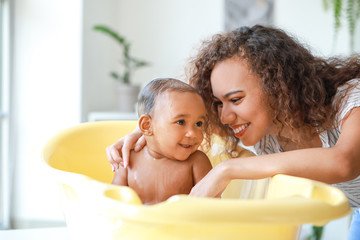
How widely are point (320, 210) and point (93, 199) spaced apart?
0.23 metres

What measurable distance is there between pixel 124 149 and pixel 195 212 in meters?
0.54

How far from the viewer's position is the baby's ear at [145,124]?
0.87 meters

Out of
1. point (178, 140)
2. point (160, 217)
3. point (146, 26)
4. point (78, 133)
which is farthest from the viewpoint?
point (146, 26)

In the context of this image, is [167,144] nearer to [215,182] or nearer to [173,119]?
[173,119]

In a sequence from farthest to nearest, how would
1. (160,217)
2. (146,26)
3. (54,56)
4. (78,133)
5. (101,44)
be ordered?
(146,26)
(101,44)
(54,56)
(78,133)
(160,217)

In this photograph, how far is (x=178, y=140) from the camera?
0.83 m

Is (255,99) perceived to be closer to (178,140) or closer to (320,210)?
(178,140)

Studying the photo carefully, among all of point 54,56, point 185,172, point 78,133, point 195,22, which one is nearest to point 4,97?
point 54,56

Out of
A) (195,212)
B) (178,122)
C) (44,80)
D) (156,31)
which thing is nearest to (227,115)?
(178,122)

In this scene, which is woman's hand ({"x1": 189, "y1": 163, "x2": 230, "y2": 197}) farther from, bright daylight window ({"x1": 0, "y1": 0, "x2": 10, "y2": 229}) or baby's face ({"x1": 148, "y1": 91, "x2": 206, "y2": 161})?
bright daylight window ({"x1": 0, "y1": 0, "x2": 10, "y2": 229})

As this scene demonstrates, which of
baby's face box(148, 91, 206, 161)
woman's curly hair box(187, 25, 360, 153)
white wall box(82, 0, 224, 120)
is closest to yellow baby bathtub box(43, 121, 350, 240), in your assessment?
baby's face box(148, 91, 206, 161)

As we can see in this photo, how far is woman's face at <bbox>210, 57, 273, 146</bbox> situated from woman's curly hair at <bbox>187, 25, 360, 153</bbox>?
18 millimetres

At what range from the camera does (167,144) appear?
0.84m

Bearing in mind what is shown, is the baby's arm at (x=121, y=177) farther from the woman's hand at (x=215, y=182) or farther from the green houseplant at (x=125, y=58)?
the green houseplant at (x=125, y=58)
